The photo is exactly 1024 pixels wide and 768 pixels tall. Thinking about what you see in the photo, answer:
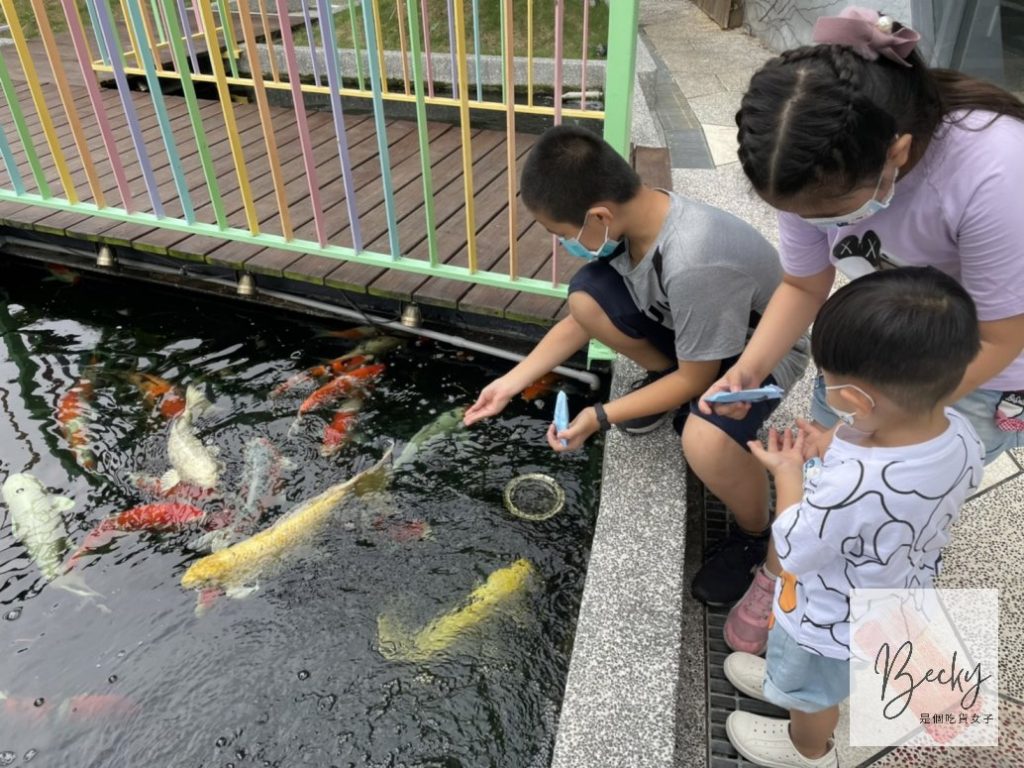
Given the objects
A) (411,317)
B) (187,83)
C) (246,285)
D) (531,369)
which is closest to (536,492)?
(531,369)

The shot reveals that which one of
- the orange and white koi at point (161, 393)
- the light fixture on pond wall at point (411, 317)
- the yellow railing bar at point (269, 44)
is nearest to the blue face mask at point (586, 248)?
the light fixture on pond wall at point (411, 317)

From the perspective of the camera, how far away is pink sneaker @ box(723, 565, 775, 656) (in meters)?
2.13

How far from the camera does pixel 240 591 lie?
2760 millimetres

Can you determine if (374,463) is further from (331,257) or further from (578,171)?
(578,171)

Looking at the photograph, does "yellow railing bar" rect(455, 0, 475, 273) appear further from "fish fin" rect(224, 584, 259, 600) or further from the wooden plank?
"fish fin" rect(224, 584, 259, 600)

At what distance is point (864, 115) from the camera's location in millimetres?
1405

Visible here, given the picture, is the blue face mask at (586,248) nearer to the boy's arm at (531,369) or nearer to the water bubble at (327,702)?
the boy's arm at (531,369)

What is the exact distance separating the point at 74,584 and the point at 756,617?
2.53 meters

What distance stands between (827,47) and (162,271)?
13.4ft

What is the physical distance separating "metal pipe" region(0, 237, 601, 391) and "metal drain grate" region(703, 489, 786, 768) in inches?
57.2

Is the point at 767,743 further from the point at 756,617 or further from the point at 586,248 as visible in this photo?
the point at 586,248

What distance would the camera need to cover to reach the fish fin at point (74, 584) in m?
2.82

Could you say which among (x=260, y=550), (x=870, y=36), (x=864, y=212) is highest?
(x=870, y=36)

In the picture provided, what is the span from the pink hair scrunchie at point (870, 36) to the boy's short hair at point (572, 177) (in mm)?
789
